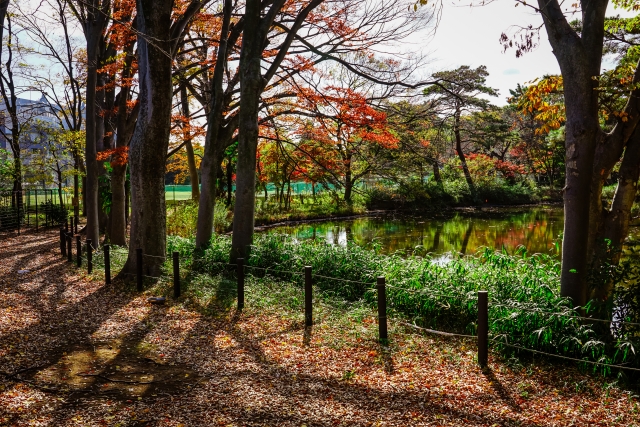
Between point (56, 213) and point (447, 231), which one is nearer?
point (56, 213)

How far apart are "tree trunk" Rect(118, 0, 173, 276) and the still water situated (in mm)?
7428

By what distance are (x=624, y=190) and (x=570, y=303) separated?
79.8 inches

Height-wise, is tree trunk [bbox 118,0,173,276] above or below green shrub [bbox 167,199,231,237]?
above

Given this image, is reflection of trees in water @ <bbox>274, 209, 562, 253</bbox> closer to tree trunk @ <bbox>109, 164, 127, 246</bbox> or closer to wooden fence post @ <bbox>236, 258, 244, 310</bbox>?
tree trunk @ <bbox>109, 164, 127, 246</bbox>

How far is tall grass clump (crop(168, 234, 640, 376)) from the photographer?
6133 millimetres

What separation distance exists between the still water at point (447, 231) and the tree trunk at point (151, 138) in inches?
292

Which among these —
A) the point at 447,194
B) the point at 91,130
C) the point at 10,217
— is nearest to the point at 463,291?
the point at 91,130

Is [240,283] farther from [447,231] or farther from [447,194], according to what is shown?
[447,194]

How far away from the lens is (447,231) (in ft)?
80.9

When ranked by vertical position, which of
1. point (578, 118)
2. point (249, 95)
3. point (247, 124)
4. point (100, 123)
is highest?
point (100, 123)

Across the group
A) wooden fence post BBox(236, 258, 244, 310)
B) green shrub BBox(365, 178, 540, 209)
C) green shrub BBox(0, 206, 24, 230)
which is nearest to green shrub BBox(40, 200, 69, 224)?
green shrub BBox(0, 206, 24, 230)

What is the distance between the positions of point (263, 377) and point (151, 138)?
6.68m

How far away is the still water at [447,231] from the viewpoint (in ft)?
64.2

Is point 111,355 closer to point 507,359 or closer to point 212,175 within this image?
point 507,359
